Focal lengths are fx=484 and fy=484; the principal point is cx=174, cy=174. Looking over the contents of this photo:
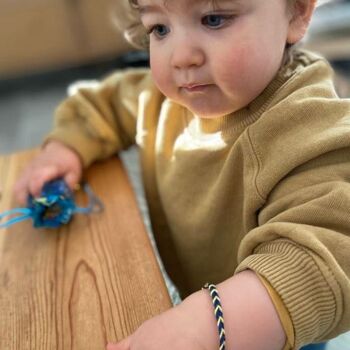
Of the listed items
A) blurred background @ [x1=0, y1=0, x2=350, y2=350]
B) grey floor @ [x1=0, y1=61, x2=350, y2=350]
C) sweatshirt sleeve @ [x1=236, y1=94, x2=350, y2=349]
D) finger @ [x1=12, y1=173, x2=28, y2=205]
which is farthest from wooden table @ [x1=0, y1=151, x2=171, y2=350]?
blurred background @ [x1=0, y1=0, x2=350, y2=350]

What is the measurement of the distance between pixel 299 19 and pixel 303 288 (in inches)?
13.1

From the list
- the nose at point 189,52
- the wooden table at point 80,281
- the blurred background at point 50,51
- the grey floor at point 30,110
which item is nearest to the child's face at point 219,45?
the nose at point 189,52

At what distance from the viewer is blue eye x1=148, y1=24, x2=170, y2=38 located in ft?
1.86

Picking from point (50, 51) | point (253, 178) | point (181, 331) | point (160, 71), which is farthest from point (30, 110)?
point (181, 331)

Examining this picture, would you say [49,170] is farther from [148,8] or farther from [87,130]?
[148,8]

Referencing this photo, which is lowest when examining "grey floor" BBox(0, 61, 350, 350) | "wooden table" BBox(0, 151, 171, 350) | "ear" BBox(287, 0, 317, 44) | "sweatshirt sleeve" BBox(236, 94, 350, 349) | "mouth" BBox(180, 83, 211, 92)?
"grey floor" BBox(0, 61, 350, 350)

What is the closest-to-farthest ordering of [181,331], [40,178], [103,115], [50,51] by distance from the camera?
[181,331] < [40,178] < [103,115] < [50,51]

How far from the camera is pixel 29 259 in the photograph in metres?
0.60

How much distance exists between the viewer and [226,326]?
16.2 inches

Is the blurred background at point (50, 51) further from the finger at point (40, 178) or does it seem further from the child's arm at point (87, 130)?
the finger at point (40, 178)

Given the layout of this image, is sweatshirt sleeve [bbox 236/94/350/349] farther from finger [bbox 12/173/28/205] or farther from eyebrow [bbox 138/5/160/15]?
finger [bbox 12/173/28/205]

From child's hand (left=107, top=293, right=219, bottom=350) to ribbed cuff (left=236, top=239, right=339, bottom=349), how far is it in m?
0.06

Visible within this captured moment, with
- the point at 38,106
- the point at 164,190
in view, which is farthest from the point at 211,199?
the point at 38,106

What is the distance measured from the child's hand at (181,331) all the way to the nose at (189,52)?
253 mm
